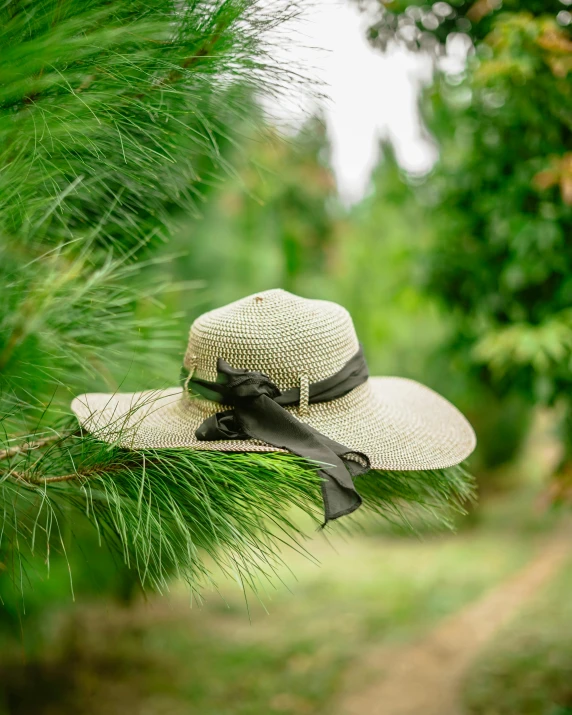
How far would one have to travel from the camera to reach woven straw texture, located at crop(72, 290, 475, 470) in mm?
818

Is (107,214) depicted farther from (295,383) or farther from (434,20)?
(434,20)

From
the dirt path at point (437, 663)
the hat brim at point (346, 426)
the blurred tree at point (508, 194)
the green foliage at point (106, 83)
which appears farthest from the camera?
the dirt path at point (437, 663)

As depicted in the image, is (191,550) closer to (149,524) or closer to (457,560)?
(149,524)

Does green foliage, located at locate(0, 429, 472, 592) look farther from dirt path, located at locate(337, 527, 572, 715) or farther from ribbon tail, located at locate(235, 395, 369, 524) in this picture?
dirt path, located at locate(337, 527, 572, 715)

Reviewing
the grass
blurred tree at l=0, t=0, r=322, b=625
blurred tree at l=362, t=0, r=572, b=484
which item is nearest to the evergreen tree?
blurred tree at l=0, t=0, r=322, b=625

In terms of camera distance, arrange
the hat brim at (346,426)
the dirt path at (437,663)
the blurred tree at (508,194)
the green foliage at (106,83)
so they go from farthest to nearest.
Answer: the dirt path at (437,663) → the blurred tree at (508,194) → the hat brim at (346,426) → the green foliage at (106,83)

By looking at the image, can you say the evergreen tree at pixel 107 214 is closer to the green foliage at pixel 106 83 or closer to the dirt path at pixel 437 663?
the green foliage at pixel 106 83

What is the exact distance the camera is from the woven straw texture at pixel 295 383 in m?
0.82

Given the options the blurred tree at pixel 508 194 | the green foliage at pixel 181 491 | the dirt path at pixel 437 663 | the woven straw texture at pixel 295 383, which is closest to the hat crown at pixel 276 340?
the woven straw texture at pixel 295 383

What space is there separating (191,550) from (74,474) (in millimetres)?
150

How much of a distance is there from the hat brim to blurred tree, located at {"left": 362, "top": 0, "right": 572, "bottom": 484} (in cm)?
78

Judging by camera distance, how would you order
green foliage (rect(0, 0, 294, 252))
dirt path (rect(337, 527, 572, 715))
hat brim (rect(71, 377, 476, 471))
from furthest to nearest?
dirt path (rect(337, 527, 572, 715)), hat brim (rect(71, 377, 476, 471)), green foliage (rect(0, 0, 294, 252))

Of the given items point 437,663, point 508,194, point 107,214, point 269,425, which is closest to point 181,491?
point 269,425

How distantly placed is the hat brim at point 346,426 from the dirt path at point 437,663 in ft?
6.70
